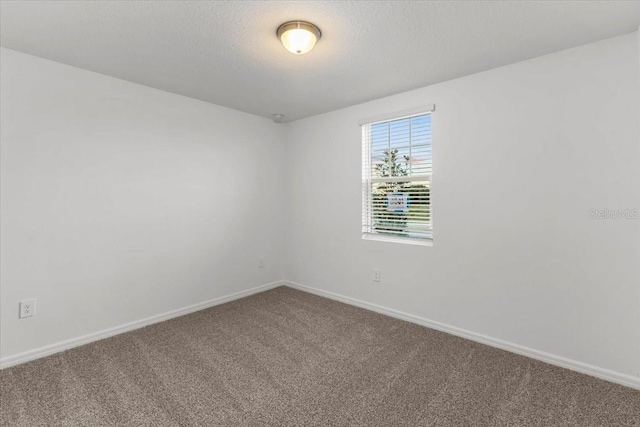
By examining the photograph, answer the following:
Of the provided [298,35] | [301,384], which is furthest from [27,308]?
[298,35]

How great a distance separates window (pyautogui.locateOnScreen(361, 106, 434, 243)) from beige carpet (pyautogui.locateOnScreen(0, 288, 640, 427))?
1.04 m

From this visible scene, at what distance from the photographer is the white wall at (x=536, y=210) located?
211cm

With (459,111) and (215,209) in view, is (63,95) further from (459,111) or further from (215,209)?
(459,111)

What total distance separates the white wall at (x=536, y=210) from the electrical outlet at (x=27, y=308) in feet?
9.99

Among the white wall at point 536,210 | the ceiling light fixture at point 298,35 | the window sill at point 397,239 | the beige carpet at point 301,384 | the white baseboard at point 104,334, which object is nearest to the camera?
the beige carpet at point 301,384

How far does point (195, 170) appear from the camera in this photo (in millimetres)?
3436

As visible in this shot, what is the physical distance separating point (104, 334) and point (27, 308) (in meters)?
0.62

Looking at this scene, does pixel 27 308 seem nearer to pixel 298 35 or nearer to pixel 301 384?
pixel 301 384

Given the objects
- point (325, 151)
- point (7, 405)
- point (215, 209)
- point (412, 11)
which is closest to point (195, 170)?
point (215, 209)

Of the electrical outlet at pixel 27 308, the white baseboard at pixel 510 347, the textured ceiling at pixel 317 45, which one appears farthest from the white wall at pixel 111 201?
the white baseboard at pixel 510 347

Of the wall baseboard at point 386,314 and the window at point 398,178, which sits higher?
the window at point 398,178

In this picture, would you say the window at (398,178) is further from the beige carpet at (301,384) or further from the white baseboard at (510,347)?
the beige carpet at (301,384)

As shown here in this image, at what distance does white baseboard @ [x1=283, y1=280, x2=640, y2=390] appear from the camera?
6.91ft

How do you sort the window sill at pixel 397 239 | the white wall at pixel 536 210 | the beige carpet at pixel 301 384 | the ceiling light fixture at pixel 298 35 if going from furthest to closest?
the window sill at pixel 397 239 → the white wall at pixel 536 210 → the ceiling light fixture at pixel 298 35 → the beige carpet at pixel 301 384
